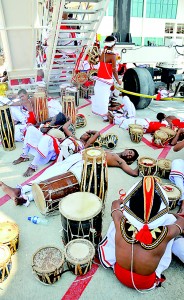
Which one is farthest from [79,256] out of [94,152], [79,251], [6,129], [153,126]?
[153,126]

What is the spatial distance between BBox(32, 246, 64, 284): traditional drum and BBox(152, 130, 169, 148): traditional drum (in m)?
2.94

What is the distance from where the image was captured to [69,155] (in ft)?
12.9

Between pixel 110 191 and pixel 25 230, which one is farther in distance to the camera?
pixel 110 191

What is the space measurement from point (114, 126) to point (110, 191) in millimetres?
2478

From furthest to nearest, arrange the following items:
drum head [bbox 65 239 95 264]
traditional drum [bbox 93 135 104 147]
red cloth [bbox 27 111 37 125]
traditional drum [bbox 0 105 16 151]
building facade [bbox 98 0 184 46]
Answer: building facade [bbox 98 0 184 46], red cloth [bbox 27 111 37 125], traditional drum [bbox 93 135 104 147], traditional drum [bbox 0 105 16 151], drum head [bbox 65 239 95 264]

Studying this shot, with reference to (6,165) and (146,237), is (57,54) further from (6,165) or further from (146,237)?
(146,237)

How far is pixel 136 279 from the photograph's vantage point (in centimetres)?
211

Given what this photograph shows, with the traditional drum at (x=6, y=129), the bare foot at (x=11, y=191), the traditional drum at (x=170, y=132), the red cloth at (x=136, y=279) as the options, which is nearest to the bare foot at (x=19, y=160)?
the traditional drum at (x=6, y=129)

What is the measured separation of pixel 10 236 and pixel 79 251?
2.22 feet

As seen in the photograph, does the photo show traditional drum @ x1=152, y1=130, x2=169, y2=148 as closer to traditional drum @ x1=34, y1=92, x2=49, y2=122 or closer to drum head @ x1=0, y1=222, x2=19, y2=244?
traditional drum @ x1=34, y1=92, x2=49, y2=122

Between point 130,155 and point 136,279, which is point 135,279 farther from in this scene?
point 130,155

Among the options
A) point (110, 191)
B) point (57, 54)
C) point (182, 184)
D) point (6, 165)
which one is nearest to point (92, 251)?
point (110, 191)

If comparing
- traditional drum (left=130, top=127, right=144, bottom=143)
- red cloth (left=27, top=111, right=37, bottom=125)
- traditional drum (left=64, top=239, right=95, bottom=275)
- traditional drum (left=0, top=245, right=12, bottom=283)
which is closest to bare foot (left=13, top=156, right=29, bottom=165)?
red cloth (left=27, top=111, right=37, bottom=125)

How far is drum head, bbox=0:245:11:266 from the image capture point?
2165 millimetres
